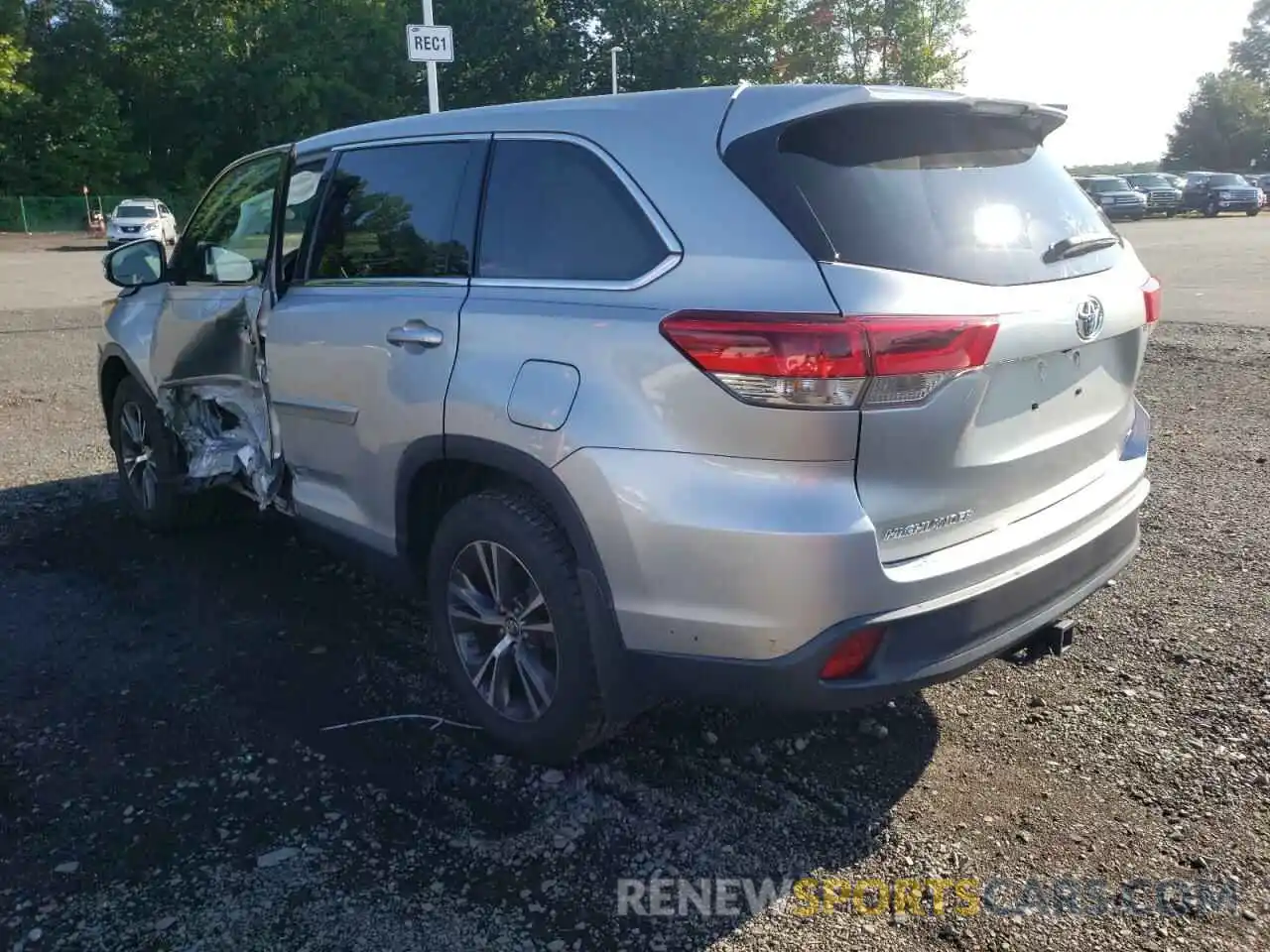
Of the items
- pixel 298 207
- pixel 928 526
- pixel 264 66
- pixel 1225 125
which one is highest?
pixel 264 66

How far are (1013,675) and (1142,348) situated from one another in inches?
46.8

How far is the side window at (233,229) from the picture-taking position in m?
4.53

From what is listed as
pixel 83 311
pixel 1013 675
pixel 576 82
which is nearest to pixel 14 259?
pixel 83 311

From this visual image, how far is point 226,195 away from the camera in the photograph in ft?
16.5

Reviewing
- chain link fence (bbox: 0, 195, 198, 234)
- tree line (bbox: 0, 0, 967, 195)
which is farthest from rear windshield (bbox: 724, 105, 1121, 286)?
tree line (bbox: 0, 0, 967, 195)

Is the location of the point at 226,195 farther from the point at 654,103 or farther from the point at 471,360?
the point at 654,103

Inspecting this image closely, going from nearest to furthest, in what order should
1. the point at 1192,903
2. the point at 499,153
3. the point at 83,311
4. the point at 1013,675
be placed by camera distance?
1. the point at 1192,903
2. the point at 499,153
3. the point at 1013,675
4. the point at 83,311

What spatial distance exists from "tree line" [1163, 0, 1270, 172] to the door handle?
74936 mm

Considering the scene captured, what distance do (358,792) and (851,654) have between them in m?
1.53

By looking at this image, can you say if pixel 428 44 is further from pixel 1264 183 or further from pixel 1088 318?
pixel 1264 183

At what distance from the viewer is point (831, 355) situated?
8.22ft

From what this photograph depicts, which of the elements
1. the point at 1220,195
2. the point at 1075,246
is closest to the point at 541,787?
the point at 1075,246

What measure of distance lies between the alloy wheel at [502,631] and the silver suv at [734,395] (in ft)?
0.04

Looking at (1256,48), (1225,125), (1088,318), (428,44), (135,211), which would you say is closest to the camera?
(1088,318)
